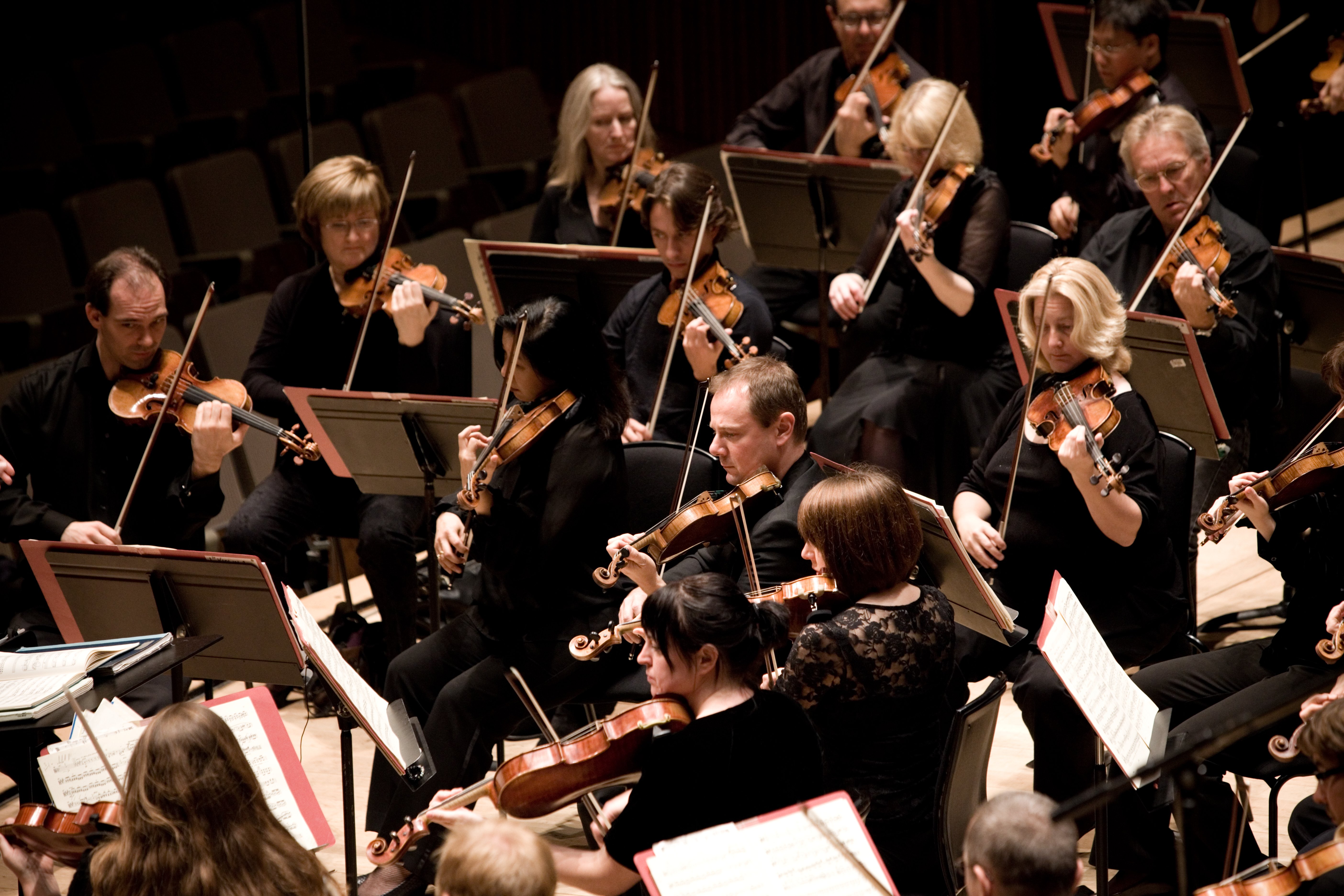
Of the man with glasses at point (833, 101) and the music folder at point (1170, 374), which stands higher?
the man with glasses at point (833, 101)

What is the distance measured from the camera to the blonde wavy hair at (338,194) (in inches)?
Result: 162

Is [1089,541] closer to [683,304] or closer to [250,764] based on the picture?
[683,304]

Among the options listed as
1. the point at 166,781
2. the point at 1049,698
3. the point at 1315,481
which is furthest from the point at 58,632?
the point at 1315,481

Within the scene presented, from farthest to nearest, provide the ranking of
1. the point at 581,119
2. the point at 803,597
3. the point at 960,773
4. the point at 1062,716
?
the point at 581,119 < the point at 1062,716 < the point at 803,597 < the point at 960,773

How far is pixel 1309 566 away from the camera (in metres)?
2.91

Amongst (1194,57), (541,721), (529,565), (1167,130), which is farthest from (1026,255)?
(541,721)

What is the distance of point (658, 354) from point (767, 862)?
2.32 meters

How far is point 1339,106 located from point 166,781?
12.9 ft

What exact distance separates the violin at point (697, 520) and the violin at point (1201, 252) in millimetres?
1384

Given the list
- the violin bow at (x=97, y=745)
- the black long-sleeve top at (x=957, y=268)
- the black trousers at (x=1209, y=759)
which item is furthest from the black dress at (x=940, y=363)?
the violin bow at (x=97, y=745)

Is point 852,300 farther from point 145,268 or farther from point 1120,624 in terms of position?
point 145,268

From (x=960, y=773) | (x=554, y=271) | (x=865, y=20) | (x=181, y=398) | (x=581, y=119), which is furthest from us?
(x=865, y=20)

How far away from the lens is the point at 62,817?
2420mm

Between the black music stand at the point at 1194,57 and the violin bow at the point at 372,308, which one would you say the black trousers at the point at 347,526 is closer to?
the violin bow at the point at 372,308
